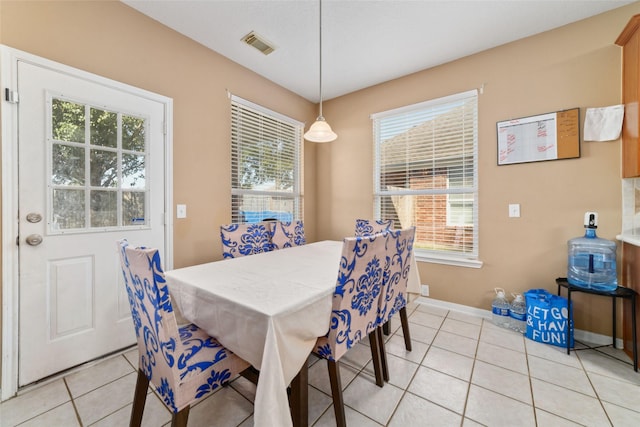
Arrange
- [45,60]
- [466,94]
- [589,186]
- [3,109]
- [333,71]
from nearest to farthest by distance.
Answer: [3,109]
[45,60]
[589,186]
[466,94]
[333,71]

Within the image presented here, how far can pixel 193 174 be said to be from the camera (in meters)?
2.39

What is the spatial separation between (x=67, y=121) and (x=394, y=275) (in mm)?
2438

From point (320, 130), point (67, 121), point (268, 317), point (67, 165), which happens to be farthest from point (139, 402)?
point (320, 130)

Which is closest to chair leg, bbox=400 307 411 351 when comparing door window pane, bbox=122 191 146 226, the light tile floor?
the light tile floor

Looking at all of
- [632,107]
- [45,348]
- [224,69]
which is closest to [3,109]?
[45,348]

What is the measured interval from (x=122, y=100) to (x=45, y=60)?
42 centimetres

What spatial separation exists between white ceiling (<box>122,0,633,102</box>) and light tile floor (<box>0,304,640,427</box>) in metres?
2.74

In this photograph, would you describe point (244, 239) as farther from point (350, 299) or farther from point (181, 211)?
point (350, 299)

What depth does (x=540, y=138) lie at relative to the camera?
2275 millimetres

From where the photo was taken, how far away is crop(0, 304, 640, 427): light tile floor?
1.32 meters

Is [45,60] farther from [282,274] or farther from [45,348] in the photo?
[282,274]

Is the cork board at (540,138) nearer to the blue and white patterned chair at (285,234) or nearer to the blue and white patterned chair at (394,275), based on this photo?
the blue and white patterned chair at (394,275)

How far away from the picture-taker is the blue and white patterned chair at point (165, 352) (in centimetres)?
88

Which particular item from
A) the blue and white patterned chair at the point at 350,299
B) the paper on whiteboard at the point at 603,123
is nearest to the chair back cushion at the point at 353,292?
the blue and white patterned chair at the point at 350,299
